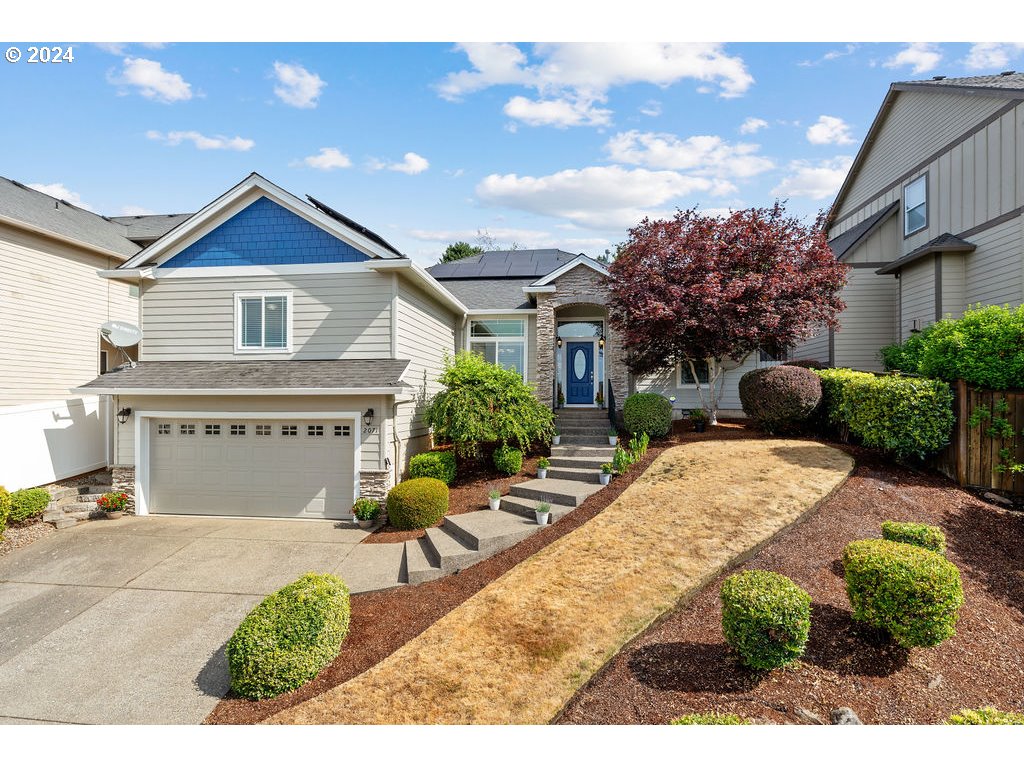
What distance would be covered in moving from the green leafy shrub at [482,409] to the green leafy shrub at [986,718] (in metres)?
7.50

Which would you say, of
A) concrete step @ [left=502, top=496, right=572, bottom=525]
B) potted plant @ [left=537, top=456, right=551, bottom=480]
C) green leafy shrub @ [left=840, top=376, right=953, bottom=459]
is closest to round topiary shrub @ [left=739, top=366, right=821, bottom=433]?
green leafy shrub @ [left=840, top=376, right=953, bottom=459]

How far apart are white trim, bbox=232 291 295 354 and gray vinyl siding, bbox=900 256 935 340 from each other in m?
15.2

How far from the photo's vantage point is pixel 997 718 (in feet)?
10.4

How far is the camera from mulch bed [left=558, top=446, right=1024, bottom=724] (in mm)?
3596

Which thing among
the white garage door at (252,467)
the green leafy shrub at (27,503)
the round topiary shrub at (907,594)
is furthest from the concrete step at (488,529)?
the green leafy shrub at (27,503)

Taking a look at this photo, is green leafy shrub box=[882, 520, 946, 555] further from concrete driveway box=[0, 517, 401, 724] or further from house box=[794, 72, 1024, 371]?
house box=[794, 72, 1024, 371]

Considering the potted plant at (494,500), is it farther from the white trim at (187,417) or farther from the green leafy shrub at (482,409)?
the white trim at (187,417)

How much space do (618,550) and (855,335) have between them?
461 inches

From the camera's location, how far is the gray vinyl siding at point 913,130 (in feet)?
37.1

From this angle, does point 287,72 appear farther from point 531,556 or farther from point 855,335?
point 855,335

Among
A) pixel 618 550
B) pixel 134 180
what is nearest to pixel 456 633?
pixel 618 550

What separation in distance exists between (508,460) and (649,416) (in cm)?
340

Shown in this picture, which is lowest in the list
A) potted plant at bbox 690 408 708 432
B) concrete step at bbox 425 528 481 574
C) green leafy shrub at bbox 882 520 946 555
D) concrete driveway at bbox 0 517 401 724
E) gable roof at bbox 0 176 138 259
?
concrete driveway at bbox 0 517 401 724
